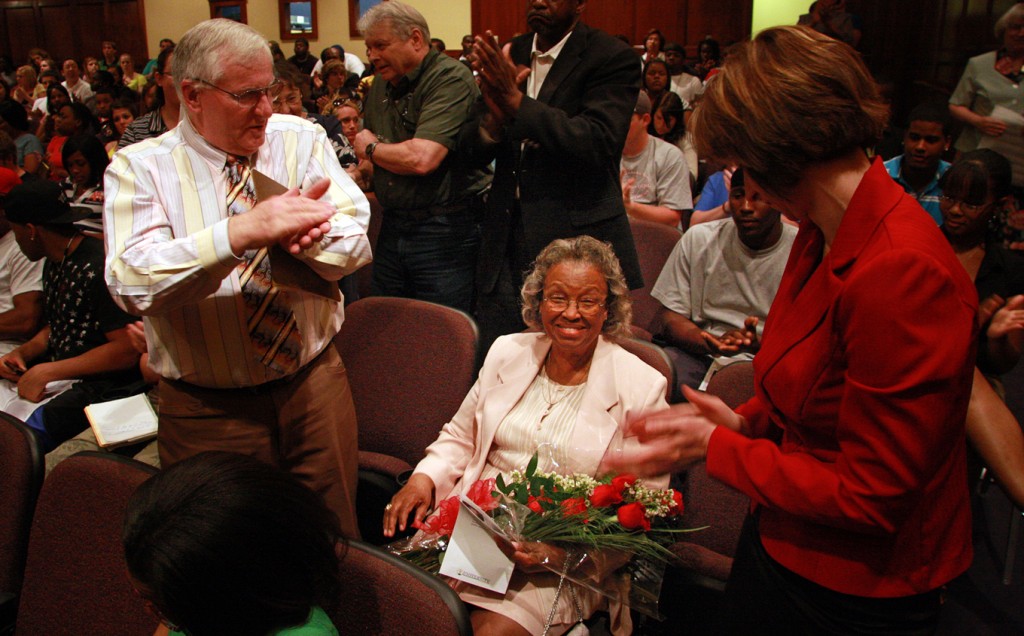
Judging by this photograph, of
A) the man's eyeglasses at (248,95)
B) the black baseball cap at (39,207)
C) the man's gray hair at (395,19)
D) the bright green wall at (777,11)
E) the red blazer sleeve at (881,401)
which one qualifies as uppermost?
the bright green wall at (777,11)

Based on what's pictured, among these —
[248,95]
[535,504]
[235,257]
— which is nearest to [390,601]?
[535,504]

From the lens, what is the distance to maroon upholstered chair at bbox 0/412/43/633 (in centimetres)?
171

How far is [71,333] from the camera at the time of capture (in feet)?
8.97

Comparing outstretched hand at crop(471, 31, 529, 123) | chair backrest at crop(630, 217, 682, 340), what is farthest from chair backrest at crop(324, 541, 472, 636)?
chair backrest at crop(630, 217, 682, 340)

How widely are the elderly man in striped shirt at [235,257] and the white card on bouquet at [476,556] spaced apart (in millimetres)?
488

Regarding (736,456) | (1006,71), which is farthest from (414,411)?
(1006,71)

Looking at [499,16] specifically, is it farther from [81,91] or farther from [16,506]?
[16,506]

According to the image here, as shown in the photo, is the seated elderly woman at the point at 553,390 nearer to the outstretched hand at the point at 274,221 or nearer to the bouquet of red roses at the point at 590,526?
the bouquet of red roses at the point at 590,526

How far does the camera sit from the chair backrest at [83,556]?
1547 millimetres

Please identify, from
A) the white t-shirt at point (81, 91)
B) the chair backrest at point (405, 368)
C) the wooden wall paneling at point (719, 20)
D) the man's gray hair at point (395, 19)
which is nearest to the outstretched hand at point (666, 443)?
the chair backrest at point (405, 368)

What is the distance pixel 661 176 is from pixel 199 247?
316cm

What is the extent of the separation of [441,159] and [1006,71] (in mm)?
3733

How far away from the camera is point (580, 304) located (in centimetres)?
219

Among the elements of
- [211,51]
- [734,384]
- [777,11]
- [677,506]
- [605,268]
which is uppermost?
[777,11]
